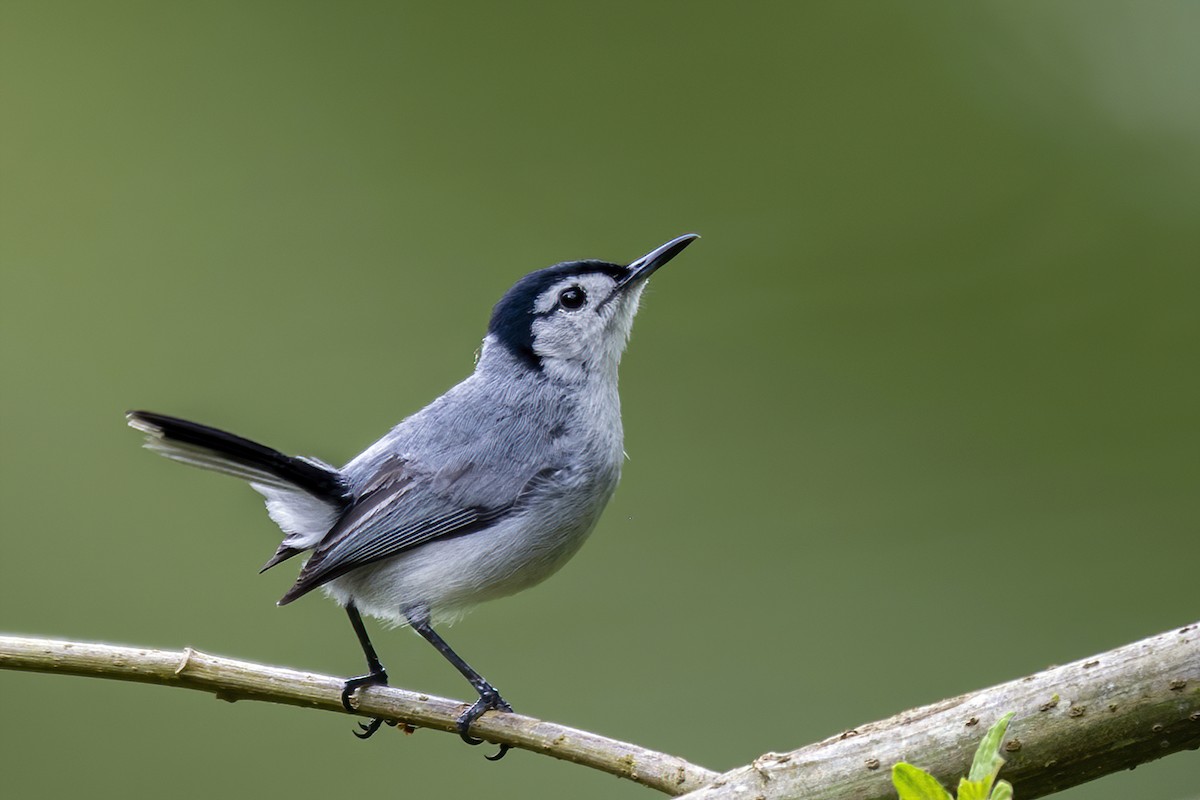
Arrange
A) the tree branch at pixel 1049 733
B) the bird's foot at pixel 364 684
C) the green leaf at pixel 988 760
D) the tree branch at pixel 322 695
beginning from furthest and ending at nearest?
the bird's foot at pixel 364 684 → the tree branch at pixel 322 695 → the tree branch at pixel 1049 733 → the green leaf at pixel 988 760

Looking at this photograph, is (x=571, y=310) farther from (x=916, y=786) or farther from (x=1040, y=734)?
(x=916, y=786)

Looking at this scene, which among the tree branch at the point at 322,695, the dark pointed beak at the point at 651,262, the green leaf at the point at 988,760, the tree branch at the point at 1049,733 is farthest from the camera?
the dark pointed beak at the point at 651,262

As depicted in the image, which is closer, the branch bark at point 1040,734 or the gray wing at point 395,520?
the branch bark at point 1040,734

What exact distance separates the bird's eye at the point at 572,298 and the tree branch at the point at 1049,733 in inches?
34.4

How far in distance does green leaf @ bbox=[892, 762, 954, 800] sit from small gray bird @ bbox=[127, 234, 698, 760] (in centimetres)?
86

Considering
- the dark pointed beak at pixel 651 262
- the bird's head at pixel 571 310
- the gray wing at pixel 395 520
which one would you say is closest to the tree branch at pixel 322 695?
the gray wing at pixel 395 520

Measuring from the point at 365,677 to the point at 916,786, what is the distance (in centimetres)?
99

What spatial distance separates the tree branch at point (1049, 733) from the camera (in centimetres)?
83

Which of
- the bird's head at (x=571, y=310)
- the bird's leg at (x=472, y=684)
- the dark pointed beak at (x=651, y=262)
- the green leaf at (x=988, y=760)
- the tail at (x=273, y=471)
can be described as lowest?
the green leaf at (x=988, y=760)

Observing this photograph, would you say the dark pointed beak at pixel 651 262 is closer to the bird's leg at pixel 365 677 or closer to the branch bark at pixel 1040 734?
the bird's leg at pixel 365 677

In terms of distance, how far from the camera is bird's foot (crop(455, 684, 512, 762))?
1.36 meters

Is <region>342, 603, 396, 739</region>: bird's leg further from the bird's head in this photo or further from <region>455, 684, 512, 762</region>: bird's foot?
the bird's head

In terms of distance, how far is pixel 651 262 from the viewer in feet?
5.34

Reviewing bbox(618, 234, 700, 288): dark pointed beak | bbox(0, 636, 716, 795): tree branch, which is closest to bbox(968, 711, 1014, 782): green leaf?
bbox(0, 636, 716, 795): tree branch
